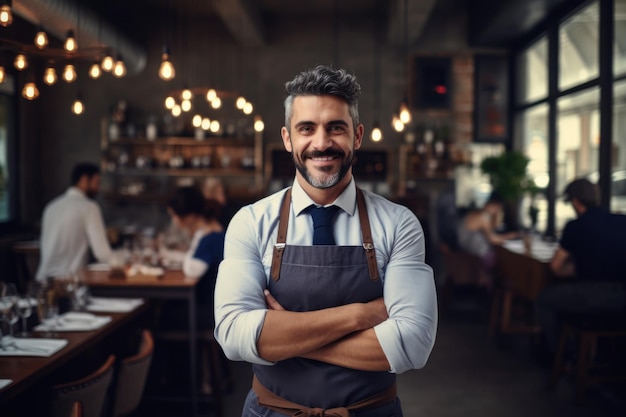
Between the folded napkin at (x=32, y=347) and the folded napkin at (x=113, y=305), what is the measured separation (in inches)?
26.3

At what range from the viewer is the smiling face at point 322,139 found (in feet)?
5.11

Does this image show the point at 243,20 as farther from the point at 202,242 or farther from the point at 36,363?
the point at 36,363

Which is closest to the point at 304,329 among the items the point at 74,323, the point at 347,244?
the point at 347,244

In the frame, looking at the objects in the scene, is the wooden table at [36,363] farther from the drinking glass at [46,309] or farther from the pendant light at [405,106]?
the pendant light at [405,106]

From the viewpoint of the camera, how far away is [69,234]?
4.58m

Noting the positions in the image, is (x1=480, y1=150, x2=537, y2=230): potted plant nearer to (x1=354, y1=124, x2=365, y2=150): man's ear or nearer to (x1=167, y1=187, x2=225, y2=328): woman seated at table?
(x1=167, y1=187, x2=225, y2=328): woman seated at table

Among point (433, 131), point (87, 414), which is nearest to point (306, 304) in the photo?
point (87, 414)

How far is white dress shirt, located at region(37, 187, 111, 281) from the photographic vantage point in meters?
4.57

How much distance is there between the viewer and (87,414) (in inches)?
87.9

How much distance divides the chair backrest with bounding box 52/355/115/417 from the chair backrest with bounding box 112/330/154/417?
27cm

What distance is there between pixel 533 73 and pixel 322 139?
23.4ft

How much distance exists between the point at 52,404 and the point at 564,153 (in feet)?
20.3

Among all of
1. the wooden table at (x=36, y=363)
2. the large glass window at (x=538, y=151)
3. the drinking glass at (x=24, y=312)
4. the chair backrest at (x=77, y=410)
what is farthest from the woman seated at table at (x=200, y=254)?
the large glass window at (x=538, y=151)

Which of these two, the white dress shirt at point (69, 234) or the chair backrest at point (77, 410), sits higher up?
the white dress shirt at point (69, 234)
